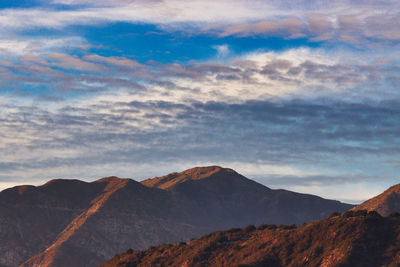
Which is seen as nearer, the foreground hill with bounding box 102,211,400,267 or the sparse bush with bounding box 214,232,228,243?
the foreground hill with bounding box 102,211,400,267

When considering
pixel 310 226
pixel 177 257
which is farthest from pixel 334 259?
pixel 177 257

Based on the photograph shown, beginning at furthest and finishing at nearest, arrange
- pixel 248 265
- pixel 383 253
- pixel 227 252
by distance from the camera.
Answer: pixel 227 252 → pixel 248 265 → pixel 383 253

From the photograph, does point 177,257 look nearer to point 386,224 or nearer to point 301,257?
point 301,257

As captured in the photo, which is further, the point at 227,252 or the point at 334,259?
the point at 227,252

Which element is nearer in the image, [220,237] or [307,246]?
[307,246]

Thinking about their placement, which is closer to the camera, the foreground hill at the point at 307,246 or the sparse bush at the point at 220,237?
→ the foreground hill at the point at 307,246

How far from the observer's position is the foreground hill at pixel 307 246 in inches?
2753

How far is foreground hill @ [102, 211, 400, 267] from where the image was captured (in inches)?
2753

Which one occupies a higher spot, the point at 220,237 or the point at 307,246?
the point at 220,237

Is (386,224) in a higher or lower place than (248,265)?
higher

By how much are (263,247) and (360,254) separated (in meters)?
12.9

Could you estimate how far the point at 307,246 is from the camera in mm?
74375

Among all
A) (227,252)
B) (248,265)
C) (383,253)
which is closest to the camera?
(383,253)

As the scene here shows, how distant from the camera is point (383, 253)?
228 ft
